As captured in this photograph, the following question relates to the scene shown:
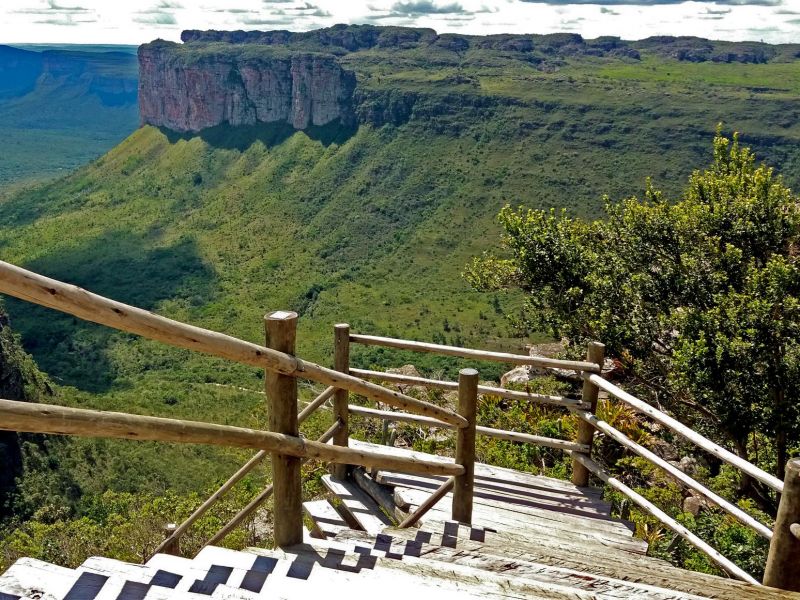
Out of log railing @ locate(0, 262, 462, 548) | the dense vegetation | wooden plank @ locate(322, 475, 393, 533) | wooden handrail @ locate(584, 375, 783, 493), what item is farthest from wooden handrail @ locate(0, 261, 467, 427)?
the dense vegetation

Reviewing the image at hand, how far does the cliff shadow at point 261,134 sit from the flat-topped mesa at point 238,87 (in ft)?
1.89

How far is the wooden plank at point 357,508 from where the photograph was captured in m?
4.53

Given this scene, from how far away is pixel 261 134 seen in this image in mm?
82875

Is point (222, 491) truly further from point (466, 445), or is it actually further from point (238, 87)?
point (238, 87)

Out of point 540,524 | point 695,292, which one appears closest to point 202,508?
point 540,524

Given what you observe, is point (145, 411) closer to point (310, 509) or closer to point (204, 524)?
point (204, 524)

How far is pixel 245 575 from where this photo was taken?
259cm

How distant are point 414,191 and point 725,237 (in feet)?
190

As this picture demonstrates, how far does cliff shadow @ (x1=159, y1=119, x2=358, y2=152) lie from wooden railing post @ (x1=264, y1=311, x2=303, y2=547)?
74556 millimetres

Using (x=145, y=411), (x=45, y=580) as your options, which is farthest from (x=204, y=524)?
(x=145, y=411)

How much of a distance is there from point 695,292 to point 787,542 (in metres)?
5.80

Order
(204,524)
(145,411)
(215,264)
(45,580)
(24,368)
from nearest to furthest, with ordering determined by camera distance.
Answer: (45,580) → (204,524) → (145,411) → (24,368) → (215,264)

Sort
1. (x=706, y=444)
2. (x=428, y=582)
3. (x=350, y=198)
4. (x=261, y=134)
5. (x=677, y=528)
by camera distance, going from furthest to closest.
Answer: (x=261, y=134), (x=350, y=198), (x=677, y=528), (x=706, y=444), (x=428, y=582)

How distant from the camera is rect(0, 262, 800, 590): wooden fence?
2.29 metres
